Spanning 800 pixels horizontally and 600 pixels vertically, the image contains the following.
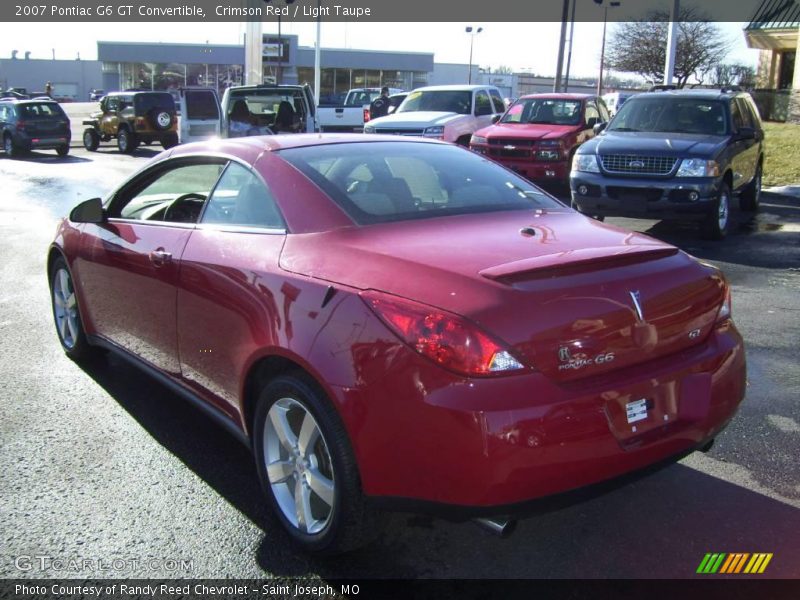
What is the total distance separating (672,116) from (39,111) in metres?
20.7

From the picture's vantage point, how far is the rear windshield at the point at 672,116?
10.4 m

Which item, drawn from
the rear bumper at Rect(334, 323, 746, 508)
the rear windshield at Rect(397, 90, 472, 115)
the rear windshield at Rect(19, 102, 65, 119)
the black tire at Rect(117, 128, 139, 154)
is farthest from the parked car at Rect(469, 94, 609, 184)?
the rear windshield at Rect(19, 102, 65, 119)

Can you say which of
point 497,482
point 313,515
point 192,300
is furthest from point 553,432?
point 192,300

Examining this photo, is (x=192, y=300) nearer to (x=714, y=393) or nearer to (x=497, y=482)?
(x=497, y=482)

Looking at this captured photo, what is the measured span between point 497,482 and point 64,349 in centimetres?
411

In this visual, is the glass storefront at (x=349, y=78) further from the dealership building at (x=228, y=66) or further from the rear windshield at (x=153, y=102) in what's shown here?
the rear windshield at (x=153, y=102)

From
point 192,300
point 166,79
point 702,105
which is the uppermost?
point 166,79

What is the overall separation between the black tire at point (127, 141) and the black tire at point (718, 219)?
20277 millimetres

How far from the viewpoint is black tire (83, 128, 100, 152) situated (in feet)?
87.5

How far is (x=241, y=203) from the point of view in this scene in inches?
144

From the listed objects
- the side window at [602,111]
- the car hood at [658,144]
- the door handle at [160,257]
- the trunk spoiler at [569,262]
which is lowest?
the door handle at [160,257]

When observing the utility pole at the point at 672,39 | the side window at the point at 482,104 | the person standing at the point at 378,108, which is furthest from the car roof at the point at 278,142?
the utility pole at the point at 672,39

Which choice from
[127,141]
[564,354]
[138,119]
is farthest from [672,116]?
[127,141]

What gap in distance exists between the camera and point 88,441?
4.11 metres
